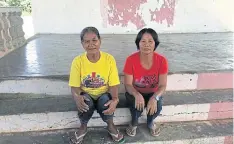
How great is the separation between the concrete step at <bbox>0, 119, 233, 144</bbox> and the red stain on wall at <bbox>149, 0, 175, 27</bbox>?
11.7ft

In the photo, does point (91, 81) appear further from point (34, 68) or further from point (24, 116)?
point (34, 68)

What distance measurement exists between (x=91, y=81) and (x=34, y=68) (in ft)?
2.97

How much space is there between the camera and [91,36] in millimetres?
1864

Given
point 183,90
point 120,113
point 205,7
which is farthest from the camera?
point 205,7

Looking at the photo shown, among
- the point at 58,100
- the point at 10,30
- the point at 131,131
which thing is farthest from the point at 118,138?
the point at 10,30

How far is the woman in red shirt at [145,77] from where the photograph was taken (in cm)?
197

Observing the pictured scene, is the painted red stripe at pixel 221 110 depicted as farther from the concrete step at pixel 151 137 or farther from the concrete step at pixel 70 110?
the concrete step at pixel 151 137

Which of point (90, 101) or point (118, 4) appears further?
point (118, 4)

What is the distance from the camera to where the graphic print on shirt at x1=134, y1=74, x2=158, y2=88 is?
81.7 inches

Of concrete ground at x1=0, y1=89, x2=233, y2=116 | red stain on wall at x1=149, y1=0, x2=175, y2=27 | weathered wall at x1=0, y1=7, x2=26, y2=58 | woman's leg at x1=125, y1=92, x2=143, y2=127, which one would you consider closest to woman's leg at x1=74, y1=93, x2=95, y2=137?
concrete ground at x1=0, y1=89, x2=233, y2=116

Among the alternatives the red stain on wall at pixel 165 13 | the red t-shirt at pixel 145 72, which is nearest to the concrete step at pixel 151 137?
the red t-shirt at pixel 145 72

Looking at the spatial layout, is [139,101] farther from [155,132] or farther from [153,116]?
[155,132]

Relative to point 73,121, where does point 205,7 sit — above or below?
above

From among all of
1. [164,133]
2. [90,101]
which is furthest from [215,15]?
[90,101]
